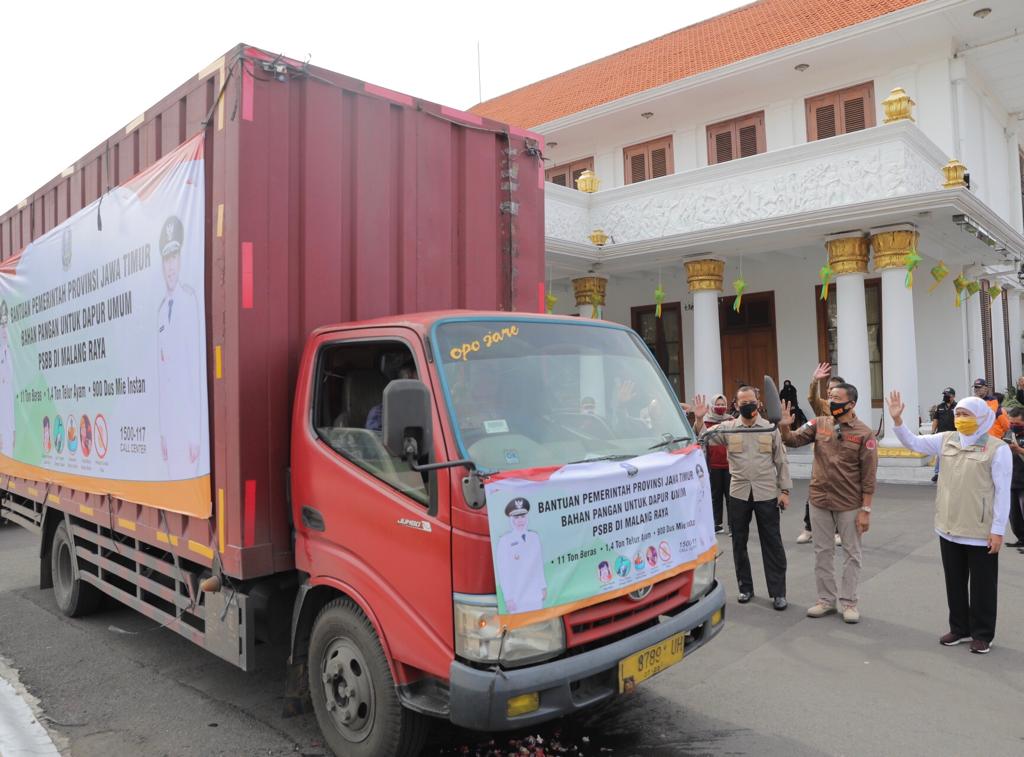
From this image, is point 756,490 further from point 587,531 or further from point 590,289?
point 590,289

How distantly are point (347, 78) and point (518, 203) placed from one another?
1453 millimetres

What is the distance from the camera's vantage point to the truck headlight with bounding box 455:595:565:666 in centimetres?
272

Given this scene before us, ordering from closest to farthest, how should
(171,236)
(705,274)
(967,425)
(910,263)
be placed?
1. (171,236)
2. (967,425)
3. (910,263)
4. (705,274)

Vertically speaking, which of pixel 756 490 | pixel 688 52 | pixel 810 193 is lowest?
pixel 756 490

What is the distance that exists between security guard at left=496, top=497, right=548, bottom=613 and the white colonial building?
11.2 m

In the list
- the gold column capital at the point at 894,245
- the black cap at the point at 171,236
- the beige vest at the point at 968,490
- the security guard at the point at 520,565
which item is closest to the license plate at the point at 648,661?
the security guard at the point at 520,565

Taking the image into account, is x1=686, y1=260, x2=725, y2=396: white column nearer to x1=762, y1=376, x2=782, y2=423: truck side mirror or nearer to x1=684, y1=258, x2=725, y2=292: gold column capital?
x1=684, y1=258, x2=725, y2=292: gold column capital

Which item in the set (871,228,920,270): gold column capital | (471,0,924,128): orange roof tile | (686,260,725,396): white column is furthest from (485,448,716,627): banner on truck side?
(471,0,924,128): orange roof tile

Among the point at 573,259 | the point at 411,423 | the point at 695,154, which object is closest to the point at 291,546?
the point at 411,423

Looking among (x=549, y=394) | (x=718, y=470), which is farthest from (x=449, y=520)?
(x=718, y=470)

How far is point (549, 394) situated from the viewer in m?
3.35

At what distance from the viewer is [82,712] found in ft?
13.5

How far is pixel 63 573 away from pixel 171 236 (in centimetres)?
361

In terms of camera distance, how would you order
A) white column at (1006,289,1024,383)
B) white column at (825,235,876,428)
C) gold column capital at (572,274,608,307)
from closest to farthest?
white column at (825,235,876,428) < gold column capital at (572,274,608,307) < white column at (1006,289,1024,383)
